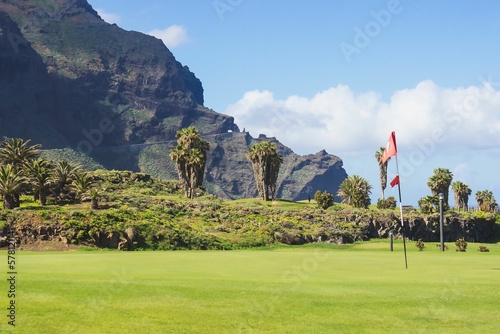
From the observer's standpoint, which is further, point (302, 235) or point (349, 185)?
point (349, 185)

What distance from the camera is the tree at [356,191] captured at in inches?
4830

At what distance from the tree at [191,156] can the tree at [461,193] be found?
66570 mm

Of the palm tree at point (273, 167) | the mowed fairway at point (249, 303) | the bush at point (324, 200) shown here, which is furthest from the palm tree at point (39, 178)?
the palm tree at point (273, 167)

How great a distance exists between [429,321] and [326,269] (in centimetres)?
1441

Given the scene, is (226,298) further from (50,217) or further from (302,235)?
(302,235)

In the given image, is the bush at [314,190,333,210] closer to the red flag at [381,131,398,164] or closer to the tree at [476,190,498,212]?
the tree at [476,190,498,212]

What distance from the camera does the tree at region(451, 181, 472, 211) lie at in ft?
469

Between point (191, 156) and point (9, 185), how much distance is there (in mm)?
46092

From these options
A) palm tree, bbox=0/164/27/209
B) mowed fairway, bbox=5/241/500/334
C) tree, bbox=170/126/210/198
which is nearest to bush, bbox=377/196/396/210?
tree, bbox=170/126/210/198

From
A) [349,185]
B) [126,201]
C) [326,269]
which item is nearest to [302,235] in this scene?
[126,201]

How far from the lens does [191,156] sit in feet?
357

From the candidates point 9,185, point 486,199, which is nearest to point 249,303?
point 9,185

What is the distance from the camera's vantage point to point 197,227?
74.1 meters

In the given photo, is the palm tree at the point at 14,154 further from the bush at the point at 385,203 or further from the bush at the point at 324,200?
the bush at the point at 385,203
